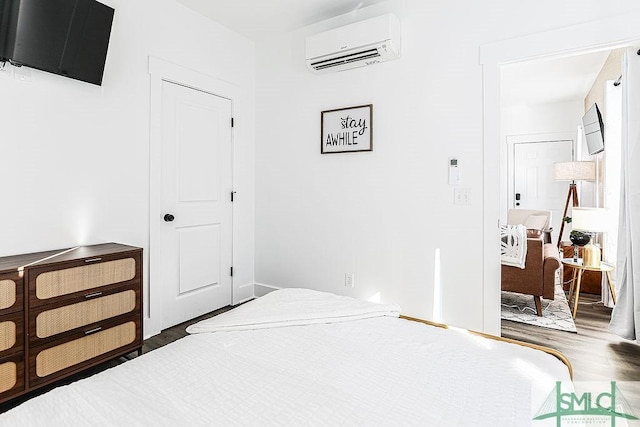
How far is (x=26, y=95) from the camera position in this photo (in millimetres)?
2209

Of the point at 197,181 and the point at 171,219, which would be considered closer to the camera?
the point at 171,219

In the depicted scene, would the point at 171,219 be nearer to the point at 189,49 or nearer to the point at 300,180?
the point at 300,180

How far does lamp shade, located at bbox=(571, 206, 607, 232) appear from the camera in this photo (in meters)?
3.24

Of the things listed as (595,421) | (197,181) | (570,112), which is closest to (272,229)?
(197,181)

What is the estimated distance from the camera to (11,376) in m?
1.86

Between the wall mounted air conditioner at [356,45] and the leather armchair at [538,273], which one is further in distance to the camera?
the leather armchair at [538,273]

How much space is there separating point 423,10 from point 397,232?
1.75 metres

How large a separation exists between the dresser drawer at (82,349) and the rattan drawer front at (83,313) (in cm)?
6

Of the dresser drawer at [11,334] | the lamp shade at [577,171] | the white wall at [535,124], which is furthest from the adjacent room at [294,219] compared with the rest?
the white wall at [535,124]

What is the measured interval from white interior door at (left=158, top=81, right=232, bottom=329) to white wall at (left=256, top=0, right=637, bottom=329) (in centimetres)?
45

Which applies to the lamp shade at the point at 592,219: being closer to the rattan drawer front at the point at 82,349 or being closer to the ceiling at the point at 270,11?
the ceiling at the point at 270,11

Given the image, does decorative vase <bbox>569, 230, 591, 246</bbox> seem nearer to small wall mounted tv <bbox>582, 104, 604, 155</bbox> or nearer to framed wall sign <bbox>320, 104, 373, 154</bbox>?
small wall mounted tv <bbox>582, 104, 604, 155</bbox>

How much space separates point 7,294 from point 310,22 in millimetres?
3047

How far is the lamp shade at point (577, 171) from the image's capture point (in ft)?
15.8
